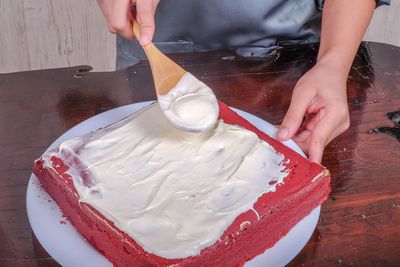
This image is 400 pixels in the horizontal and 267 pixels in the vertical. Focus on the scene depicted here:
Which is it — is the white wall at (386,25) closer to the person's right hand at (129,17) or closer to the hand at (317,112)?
the hand at (317,112)

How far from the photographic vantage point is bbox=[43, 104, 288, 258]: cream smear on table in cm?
84

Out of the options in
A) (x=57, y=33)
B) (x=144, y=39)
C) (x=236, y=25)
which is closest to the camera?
(x=144, y=39)

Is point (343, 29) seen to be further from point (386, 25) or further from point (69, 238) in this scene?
point (386, 25)

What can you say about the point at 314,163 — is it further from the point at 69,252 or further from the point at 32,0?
the point at 32,0

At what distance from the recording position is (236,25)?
1.64 m

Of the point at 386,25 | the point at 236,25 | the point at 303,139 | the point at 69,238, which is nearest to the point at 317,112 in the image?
the point at 303,139

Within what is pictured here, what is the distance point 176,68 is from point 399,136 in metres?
0.66

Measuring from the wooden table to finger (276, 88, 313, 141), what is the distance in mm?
123

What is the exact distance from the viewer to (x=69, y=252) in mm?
898

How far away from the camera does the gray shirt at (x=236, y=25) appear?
1.60 meters

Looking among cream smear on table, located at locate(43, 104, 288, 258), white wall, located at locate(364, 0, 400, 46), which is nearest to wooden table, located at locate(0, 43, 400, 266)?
cream smear on table, located at locate(43, 104, 288, 258)

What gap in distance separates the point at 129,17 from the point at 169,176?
0.48 metres

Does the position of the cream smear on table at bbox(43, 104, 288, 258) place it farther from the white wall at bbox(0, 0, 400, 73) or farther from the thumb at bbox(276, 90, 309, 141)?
the white wall at bbox(0, 0, 400, 73)

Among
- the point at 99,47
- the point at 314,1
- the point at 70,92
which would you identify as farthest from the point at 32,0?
the point at 314,1
